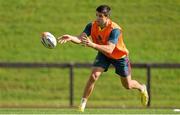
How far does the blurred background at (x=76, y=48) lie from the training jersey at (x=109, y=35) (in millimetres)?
6163

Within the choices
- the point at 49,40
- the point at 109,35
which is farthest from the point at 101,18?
the point at 49,40

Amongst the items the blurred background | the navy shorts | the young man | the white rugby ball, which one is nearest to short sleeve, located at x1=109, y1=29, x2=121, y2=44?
the young man

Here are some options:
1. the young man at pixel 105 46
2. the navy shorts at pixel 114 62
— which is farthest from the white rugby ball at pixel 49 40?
the navy shorts at pixel 114 62

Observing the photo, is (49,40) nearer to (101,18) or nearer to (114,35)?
(101,18)

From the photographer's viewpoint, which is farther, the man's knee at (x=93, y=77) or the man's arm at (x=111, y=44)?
the man's knee at (x=93, y=77)

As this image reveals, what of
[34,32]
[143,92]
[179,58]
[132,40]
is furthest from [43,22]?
[143,92]

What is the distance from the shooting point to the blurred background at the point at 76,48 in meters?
21.5

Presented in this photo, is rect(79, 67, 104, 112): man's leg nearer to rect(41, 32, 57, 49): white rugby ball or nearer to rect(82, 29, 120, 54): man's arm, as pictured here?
rect(82, 29, 120, 54): man's arm

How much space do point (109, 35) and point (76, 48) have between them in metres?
11.4

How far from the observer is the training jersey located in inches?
519

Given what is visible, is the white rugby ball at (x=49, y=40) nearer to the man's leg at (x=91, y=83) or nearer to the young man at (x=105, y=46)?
the young man at (x=105, y=46)

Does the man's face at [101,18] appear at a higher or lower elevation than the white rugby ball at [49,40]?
higher

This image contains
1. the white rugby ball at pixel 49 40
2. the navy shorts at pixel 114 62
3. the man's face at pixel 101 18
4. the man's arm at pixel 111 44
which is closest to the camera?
the man's arm at pixel 111 44

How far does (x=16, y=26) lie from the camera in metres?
25.3
